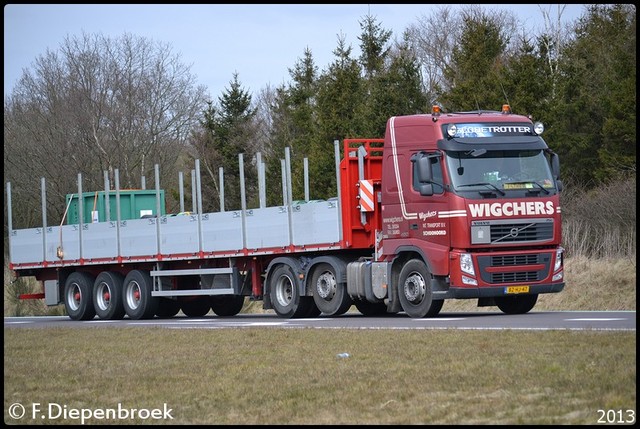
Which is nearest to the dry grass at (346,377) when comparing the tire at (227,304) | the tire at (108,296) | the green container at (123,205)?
the tire at (108,296)

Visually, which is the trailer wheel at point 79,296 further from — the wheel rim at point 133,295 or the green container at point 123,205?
the green container at point 123,205

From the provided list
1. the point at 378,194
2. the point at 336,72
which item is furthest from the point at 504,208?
the point at 336,72

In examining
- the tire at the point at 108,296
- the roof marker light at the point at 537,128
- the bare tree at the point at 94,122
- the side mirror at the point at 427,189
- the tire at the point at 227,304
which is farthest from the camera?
the bare tree at the point at 94,122

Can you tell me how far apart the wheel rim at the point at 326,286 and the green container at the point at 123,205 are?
841 cm

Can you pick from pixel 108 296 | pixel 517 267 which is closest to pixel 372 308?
pixel 517 267

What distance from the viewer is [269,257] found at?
985 inches

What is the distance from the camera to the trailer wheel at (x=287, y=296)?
23781 millimetres

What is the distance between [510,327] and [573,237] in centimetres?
1217

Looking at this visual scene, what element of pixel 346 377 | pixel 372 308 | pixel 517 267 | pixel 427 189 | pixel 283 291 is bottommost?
pixel 346 377

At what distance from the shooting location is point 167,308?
2923 cm

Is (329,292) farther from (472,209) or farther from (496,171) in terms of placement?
(496,171)

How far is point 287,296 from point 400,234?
386cm

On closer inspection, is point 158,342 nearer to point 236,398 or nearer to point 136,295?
point 236,398

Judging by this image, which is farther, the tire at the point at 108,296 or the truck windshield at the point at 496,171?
the tire at the point at 108,296
